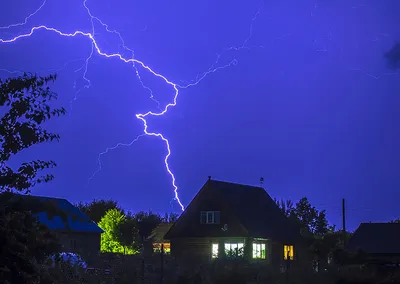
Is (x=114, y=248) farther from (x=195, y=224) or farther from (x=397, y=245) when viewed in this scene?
(x=397, y=245)

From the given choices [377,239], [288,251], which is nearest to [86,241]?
[288,251]

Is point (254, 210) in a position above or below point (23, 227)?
above

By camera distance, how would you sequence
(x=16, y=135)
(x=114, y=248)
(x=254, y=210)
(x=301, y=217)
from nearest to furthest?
1. (x=16, y=135)
2. (x=254, y=210)
3. (x=114, y=248)
4. (x=301, y=217)

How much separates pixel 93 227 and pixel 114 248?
7.24 m

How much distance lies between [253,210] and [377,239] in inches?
409

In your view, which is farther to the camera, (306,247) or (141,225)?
(141,225)

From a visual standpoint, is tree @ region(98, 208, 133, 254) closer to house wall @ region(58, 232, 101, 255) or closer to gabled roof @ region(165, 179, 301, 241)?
house wall @ region(58, 232, 101, 255)

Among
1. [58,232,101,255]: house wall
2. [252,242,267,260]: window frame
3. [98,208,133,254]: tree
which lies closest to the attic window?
[252,242,267,260]: window frame

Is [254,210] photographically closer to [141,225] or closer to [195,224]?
[195,224]

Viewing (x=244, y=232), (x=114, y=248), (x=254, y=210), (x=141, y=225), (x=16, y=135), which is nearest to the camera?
(x=16, y=135)

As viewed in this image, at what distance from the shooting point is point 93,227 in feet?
157

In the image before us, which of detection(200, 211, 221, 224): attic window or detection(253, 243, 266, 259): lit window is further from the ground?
detection(200, 211, 221, 224): attic window

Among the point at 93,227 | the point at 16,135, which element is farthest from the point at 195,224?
the point at 16,135

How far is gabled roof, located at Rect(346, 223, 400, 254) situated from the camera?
41312 millimetres
